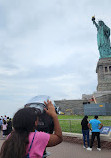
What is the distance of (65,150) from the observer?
8250mm

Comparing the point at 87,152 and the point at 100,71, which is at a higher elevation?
the point at 100,71

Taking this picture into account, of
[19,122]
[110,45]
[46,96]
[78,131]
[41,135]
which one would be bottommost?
[78,131]

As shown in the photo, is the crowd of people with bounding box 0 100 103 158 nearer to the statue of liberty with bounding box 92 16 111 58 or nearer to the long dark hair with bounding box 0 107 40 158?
the long dark hair with bounding box 0 107 40 158

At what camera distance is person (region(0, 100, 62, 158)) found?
175 cm

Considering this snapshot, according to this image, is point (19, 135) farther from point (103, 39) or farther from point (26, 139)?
point (103, 39)

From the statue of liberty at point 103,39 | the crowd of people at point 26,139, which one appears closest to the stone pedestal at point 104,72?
the statue of liberty at point 103,39

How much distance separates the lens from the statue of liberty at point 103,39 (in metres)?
52.8

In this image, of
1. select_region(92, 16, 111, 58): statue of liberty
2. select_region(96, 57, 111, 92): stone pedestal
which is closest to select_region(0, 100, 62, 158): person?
select_region(96, 57, 111, 92): stone pedestal

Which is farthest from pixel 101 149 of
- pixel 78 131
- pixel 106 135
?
pixel 78 131

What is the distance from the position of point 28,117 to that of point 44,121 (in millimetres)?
1088

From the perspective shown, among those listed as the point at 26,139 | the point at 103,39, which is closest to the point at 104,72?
the point at 103,39

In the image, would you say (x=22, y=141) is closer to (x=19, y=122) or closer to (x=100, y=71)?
(x=19, y=122)

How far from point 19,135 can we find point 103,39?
185ft

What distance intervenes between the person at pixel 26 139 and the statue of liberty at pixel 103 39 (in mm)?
54124
